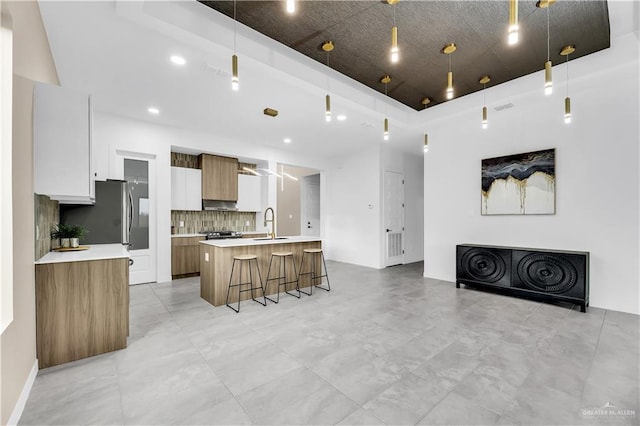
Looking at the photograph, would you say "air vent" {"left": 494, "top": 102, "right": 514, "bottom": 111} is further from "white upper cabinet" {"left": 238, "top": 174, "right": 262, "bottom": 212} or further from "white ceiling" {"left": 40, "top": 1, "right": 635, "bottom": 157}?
"white upper cabinet" {"left": 238, "top": 174, "right": 262, "bottom": 212}

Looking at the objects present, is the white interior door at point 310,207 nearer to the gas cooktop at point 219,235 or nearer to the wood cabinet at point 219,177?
the wood cabinet at point 219,177

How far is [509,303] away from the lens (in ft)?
13.0

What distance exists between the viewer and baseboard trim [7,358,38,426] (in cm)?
164

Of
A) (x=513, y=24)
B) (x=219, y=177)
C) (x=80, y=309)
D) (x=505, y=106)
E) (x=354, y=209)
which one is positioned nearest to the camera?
(x=513, y=24)

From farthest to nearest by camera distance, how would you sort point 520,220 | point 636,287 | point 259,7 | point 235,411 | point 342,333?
point 520,220, point 636,287, point 342,333, point 259,7, point 235,411

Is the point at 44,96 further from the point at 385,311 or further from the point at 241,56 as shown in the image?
the point at 385,311

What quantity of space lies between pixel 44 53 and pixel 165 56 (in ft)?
3.39

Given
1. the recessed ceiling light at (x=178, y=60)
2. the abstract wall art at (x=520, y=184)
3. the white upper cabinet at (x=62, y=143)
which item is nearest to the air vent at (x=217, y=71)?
the recessed ceiling light at (x=178, y=60)

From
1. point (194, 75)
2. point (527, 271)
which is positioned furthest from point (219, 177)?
point (527, 271)

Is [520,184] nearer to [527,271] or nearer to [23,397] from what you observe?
[527,271]

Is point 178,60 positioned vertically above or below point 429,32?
below

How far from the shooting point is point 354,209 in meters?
7.22

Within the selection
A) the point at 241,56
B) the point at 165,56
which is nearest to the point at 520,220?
the point at 241,56

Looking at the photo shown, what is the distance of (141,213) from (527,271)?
20.9ft
